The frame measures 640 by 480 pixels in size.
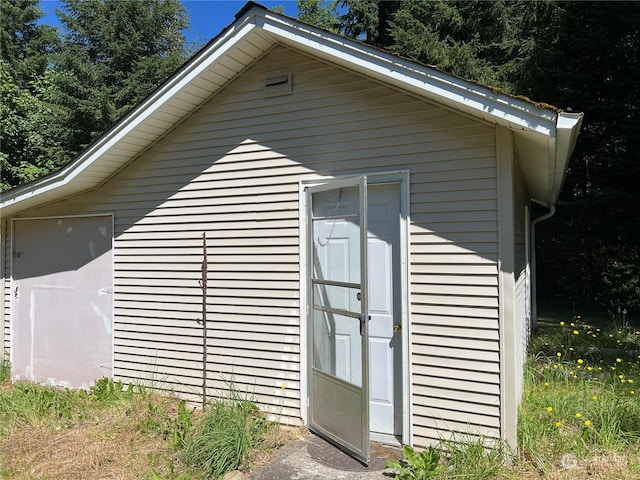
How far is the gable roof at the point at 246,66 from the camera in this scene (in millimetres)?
3191

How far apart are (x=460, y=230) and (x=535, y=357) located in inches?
128

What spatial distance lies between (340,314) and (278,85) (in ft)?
7.51

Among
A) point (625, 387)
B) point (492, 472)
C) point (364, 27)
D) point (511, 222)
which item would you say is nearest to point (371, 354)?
point (492, 472)

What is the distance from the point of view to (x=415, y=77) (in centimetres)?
346

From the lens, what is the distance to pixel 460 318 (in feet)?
11.7

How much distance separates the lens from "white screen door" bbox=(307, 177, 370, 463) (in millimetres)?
3451

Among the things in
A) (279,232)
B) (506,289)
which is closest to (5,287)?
(279,232)

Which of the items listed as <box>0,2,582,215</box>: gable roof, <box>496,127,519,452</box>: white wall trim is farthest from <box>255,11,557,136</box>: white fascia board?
<box>496,127,519,452</box>: white wall trim

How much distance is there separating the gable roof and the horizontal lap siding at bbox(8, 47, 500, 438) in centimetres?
16

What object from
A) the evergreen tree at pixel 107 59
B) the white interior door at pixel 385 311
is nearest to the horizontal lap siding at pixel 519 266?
the white interior door at pixel 385 311

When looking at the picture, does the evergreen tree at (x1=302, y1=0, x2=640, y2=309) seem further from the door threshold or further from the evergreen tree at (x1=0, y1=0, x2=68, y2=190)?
the evergreen tree at (x1=0, y1=0, x2=68, y2=190)

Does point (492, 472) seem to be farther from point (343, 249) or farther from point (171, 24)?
point (171, 24)

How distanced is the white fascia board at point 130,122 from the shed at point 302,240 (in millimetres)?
20

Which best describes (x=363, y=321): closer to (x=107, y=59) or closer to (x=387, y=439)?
(x=387, y=439)
